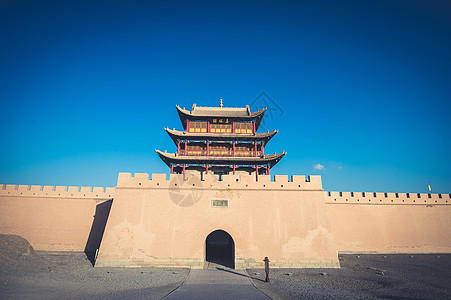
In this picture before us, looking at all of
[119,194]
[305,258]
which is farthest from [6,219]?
[305,258]

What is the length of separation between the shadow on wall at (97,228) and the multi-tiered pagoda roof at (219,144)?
5.25m

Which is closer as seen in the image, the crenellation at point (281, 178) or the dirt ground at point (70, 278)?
the dirt ground at point (70, 278)

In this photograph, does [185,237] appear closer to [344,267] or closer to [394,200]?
[344,267]

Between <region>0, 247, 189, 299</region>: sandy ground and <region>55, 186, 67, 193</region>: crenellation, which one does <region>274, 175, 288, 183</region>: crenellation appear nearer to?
<region>0, 247, 189, 299</region>: sandy ground

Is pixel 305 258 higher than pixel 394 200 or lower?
lower

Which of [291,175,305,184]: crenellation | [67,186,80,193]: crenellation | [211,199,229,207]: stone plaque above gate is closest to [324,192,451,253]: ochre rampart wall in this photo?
[291,175,305,184]: crenellation

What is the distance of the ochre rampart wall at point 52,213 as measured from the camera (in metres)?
14.4

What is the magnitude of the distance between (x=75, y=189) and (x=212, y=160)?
32.1 ft

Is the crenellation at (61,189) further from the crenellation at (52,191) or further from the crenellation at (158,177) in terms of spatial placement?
the crenellation at (158,177)

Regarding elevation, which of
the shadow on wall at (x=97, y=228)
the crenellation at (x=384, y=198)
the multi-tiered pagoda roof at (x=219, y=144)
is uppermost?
the multi-tiered pagoda roof at (x=219, y=144)

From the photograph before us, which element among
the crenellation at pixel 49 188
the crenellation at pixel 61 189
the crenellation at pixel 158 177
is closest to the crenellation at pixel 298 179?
the crenellation at pixel 158 177

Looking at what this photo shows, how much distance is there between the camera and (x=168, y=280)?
847 centimetres

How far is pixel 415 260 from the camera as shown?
1301 centimetres

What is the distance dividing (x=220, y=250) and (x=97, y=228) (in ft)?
27.4
